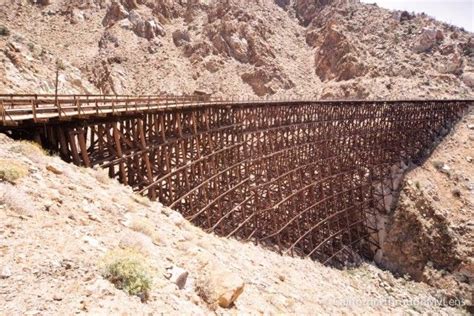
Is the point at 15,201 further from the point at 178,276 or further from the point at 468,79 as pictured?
the point at 468,79

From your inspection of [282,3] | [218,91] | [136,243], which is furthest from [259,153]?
[282,3]

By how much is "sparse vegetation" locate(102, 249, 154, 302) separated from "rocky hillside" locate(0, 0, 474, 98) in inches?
1152

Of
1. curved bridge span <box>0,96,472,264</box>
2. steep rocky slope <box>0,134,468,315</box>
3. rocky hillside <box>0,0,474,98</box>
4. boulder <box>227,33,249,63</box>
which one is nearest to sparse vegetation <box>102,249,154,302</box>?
steep rocky slope <box>0,134,468,315</box>

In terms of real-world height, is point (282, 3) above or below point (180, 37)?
above

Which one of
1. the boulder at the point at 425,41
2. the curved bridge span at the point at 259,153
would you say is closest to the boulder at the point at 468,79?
the boulder at the point at 425,41

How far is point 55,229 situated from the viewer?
19.6ft

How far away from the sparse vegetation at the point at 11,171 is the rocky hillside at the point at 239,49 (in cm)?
2686

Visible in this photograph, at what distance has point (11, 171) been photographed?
6.59m

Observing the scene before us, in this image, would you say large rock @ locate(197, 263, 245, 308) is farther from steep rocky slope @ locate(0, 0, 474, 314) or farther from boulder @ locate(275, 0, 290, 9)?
boulder @ locate(275, 0, 290, 9)

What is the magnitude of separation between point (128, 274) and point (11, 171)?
311cm

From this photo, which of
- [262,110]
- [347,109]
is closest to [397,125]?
[347,109]

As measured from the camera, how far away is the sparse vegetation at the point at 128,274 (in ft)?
17.5

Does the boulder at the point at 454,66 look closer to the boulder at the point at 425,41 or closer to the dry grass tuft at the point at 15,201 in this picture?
the boulder at the point at 425,41

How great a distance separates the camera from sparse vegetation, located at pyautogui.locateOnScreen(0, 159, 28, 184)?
6468 mm
